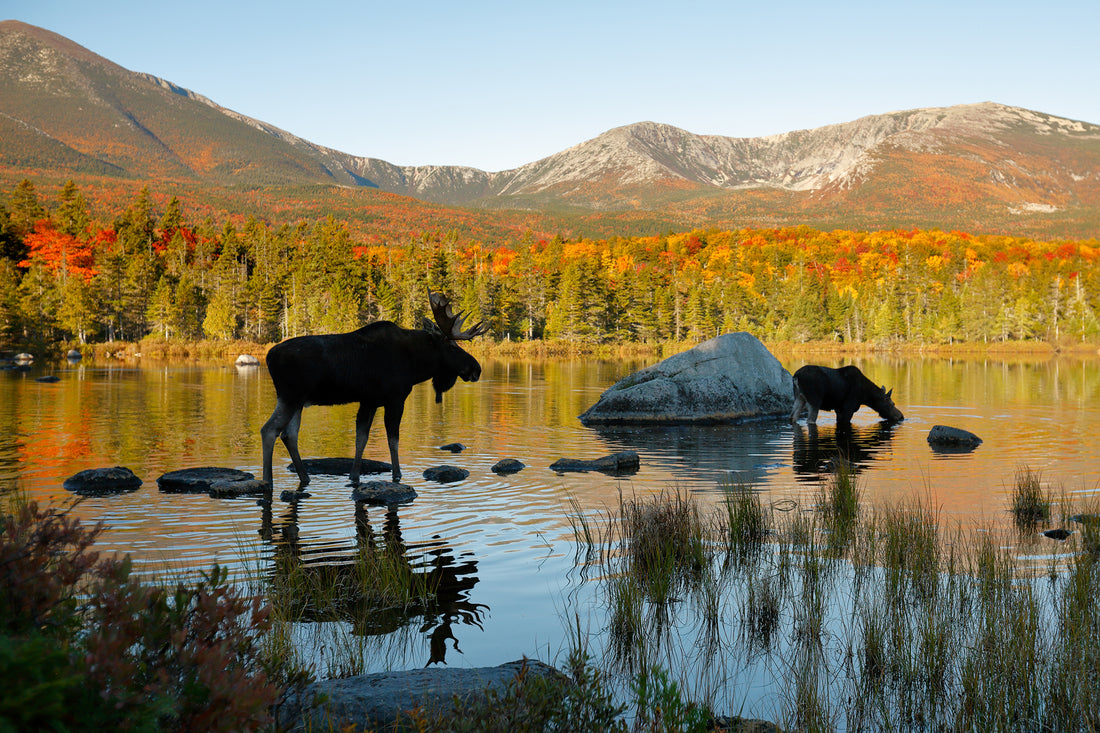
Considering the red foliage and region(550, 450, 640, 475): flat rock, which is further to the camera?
the red foliage

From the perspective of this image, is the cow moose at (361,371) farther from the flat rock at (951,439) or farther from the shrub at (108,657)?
the flat rock at (951,439)

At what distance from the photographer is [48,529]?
3.26 m

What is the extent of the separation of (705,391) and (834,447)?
6.82 metres

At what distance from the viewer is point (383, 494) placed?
13.0 meters

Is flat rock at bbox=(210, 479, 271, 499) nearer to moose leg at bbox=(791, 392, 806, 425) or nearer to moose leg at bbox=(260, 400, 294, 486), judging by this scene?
moose leg at bbox=(260, 400, 294, 486)

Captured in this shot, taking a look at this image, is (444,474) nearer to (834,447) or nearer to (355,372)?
(355,372)

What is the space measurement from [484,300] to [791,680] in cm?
9822

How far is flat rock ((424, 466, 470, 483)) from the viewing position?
49.6ft

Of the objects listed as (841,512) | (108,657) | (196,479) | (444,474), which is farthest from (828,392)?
(108,657)

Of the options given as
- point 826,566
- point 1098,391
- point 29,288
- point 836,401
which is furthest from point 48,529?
point 29,288

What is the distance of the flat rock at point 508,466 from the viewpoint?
16.1 meters

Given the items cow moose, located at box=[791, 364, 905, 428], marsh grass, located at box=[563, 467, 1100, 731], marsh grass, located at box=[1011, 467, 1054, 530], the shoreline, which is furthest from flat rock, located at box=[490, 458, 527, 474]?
the shoreline

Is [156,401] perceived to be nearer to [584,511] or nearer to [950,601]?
[584,511]

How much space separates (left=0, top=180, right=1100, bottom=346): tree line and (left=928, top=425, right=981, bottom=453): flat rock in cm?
6908
